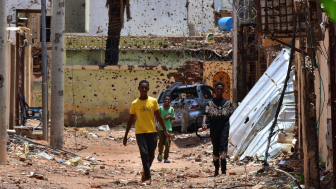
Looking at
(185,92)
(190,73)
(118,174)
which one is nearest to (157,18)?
(190,73)

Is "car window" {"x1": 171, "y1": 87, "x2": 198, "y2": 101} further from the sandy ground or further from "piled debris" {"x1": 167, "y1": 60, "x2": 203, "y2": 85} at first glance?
the sandy ground

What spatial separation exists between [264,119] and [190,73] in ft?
37.8

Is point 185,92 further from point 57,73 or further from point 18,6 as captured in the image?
point 57,73

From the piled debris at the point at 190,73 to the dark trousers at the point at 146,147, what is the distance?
13.4 metres

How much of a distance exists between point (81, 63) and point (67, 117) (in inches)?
139

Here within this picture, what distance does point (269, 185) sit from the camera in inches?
197

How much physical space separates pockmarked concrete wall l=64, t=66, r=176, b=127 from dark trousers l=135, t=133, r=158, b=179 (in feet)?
43.9

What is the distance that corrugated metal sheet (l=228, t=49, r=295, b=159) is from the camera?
26.1ft

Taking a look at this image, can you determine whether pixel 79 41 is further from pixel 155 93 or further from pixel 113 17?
pixel 155 93

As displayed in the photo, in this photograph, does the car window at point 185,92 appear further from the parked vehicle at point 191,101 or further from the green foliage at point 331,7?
the green foliage at point 331,7

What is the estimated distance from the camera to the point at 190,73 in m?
19.9

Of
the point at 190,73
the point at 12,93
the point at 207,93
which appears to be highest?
the point at 190,73

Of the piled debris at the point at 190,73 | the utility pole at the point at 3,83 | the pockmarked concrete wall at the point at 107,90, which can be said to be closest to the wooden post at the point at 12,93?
the utility pole at the point at 3,83

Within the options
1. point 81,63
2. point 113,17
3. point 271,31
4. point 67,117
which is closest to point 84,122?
point 67,117
